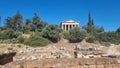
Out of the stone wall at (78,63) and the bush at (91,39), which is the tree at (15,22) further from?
the stone wall at (78,63)

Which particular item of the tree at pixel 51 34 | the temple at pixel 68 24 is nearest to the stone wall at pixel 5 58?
the tree at pixel 51 34

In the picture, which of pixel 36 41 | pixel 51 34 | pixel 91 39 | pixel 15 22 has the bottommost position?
pixel 36 41

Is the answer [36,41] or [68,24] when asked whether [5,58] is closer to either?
[36,41]

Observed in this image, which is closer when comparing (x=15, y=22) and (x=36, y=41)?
(x=36, y=41)

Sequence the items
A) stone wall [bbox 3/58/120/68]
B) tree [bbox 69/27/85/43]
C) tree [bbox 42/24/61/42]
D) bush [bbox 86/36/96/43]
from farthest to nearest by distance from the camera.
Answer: tree [bbox 69/27/85/43] → bush [bbox 86/36/96/43] → tree [bbox 42/24/61/42] → stone wall [bbox 3/58/120/68]

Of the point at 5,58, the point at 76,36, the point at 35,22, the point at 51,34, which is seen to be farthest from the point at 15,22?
the point at 5,58

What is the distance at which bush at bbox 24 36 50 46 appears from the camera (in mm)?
63331

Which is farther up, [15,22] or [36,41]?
[15,22]

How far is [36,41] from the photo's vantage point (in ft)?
209

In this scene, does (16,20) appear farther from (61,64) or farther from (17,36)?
(61,64)

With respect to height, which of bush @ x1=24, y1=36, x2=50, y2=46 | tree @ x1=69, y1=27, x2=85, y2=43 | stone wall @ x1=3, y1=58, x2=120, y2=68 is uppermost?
tree @ x1=69, y1=27, x2=85, y2=43

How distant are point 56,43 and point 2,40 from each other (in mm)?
14548

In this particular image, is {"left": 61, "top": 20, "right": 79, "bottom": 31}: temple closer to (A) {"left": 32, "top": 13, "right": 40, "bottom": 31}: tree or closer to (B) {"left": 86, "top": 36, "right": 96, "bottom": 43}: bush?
(A) {"left": 32, "top": 13, "right": 40, "bottom": 31}: tree

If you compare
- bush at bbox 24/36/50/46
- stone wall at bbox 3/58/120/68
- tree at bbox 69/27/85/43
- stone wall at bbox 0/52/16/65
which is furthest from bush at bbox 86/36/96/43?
stone wall at bbox 3/58/120/68
